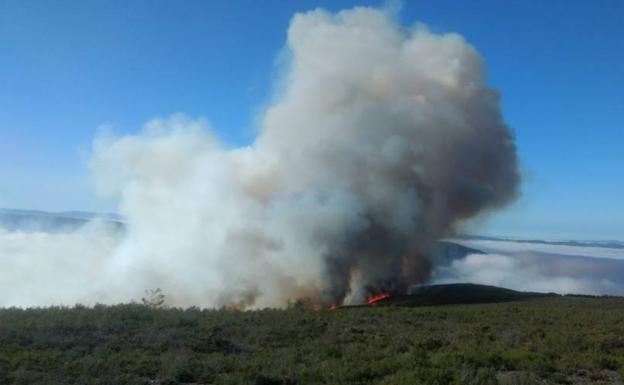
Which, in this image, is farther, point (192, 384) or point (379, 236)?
point (379, 236)

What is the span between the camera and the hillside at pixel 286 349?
11641 mm

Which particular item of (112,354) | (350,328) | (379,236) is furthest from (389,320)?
(379,236)

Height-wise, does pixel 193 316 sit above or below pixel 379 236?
below

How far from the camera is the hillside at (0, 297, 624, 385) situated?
11.6 meters

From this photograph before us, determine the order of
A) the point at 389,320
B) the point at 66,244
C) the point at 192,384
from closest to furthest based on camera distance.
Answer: the point at 192,384, the point at 389,320, the point at 66,244

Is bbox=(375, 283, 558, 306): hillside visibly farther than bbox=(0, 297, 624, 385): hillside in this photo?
Yes

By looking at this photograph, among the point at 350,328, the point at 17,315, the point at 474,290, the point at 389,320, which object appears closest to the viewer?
the point at 17,315

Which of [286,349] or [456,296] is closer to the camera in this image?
[286,349]

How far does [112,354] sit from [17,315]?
7303 millimetres

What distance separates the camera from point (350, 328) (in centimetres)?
2003

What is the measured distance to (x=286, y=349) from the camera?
1522 centimetres

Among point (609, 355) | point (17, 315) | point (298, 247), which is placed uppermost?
point (298, 247)

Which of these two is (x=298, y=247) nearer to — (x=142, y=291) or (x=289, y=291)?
(x=289, y=291)

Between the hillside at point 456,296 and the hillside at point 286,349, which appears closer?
the hillside at point 286,349
